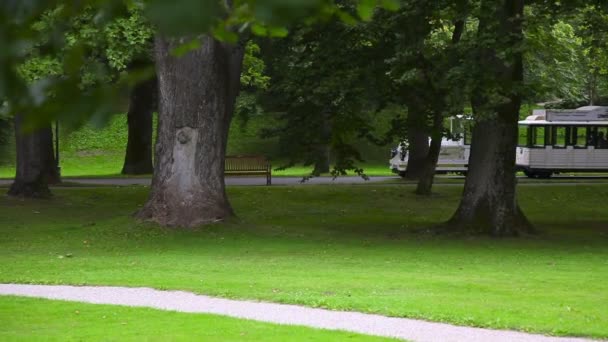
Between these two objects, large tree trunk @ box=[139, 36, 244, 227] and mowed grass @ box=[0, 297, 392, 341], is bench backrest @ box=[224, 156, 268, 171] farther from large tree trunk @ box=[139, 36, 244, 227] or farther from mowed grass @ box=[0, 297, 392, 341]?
mowed grass @ box=[0, 297, 392, 341]

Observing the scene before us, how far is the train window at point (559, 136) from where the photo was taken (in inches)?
1822

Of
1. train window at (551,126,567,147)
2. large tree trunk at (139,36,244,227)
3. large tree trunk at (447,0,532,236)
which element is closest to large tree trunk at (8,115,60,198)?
large tree trunk at (139,36,244,227)

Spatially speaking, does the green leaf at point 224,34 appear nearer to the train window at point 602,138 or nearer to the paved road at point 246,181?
the paved road at point 246,181

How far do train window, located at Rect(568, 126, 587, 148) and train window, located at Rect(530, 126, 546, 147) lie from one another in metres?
1.16

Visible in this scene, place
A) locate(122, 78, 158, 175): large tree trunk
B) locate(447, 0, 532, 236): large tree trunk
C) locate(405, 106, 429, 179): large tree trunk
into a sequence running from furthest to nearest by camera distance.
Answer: locate(122, 78, 158, 175): large tree trunk
locate(405, 106, 429, 179): large tree trunk
locate(447, 0, 532, 236): large tree trunk

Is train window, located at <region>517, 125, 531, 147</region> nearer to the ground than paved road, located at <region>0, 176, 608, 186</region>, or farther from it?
farther from it

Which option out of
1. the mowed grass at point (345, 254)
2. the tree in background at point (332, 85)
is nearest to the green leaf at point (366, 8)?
the mowed grass at point (345, 254)

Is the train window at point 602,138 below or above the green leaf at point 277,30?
below

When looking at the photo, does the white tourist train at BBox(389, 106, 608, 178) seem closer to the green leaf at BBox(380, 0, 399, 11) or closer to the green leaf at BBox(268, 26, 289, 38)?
the green leaf at BBox(380, 0, 399, 11)

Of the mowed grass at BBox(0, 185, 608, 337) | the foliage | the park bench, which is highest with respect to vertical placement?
the foliage

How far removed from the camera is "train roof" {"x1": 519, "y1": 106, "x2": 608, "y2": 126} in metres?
45.1

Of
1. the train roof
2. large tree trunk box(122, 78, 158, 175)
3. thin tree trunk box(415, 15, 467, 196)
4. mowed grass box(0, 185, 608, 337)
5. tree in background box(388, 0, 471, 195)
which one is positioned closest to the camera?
mowed grass box(0, 185, 608, 337)

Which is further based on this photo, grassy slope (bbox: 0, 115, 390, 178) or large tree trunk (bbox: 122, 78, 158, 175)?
grassy slope (bbox: 0, 115, 390, 178)

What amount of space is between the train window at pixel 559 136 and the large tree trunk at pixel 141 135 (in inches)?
658
